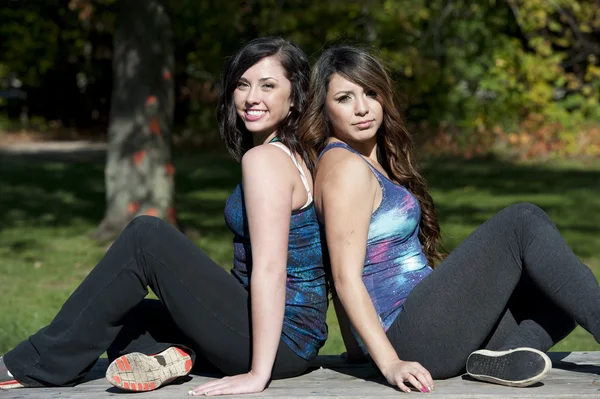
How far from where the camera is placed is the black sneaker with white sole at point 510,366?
3.45 meters

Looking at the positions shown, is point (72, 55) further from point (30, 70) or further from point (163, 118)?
point (163, 118)

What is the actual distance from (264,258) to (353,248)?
0.32m

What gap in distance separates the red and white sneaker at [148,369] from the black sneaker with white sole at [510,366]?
1.04m

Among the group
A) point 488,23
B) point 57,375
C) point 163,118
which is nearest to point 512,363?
point 57,375

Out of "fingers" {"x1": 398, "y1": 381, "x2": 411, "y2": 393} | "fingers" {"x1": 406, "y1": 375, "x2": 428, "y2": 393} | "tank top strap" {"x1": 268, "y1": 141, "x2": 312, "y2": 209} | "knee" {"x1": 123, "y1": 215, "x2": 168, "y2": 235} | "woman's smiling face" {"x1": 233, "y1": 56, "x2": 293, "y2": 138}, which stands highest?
"woman's smiling face" {"x1": 233, "y1": 56, "x2": 293, "y2": 138}

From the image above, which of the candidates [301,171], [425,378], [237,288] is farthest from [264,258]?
[425,378]

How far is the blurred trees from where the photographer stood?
48.6 feet

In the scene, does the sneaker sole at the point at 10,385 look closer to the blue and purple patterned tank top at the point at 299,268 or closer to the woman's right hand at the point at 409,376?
the blue and purple patterned tank top at the point at 299,268

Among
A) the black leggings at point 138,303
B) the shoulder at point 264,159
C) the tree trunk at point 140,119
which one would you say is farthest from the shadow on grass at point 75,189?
the shoulder at point 264,159

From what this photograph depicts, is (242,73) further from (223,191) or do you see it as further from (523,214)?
(223,191)

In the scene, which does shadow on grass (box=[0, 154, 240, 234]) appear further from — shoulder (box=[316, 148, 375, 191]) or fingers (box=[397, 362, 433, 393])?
fingers (box=[397, 362, 433, 393])

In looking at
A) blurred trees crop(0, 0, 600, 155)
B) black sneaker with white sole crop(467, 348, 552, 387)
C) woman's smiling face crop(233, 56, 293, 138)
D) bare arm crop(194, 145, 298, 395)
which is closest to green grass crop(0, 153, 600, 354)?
blurred trees crop(0, 0, 600, 155)

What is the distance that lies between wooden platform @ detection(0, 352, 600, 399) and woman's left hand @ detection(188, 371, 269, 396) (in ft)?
0.11

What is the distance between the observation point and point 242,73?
3.77 metres
